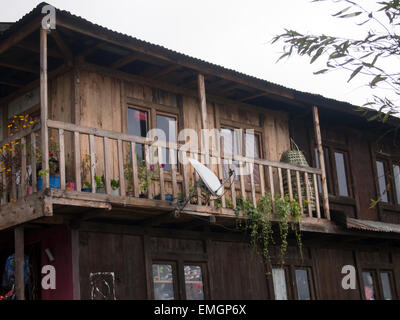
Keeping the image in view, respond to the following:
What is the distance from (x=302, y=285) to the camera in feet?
50.3

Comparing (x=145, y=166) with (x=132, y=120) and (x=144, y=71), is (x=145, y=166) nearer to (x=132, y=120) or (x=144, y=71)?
(x=132, y=120)

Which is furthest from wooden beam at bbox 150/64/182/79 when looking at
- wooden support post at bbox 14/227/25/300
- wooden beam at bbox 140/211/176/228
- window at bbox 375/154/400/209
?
window at bbox 375/154/400/209

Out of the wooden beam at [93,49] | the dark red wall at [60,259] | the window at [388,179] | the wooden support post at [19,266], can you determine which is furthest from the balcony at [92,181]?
the window at [388,179]

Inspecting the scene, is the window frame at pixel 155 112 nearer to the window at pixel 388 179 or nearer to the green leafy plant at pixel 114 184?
the green leafy plant at pixel 114 184

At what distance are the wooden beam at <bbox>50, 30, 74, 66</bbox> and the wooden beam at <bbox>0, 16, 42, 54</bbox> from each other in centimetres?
45

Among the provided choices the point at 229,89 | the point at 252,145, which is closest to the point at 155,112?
the point at 229,89

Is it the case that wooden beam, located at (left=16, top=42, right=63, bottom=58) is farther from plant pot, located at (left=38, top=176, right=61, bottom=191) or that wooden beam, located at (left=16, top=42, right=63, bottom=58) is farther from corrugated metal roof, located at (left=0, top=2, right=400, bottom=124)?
plant pot, located at (left=38, top=176, right=61, bottom=191)

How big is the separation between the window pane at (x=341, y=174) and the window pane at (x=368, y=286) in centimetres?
215

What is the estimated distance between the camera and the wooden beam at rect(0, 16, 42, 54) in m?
10.8

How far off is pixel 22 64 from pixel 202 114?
354cm

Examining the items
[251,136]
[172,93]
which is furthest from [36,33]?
[251,136]

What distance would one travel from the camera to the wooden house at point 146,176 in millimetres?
10953

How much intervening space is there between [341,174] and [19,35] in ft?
32.1

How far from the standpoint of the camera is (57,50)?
1228 centimetres
